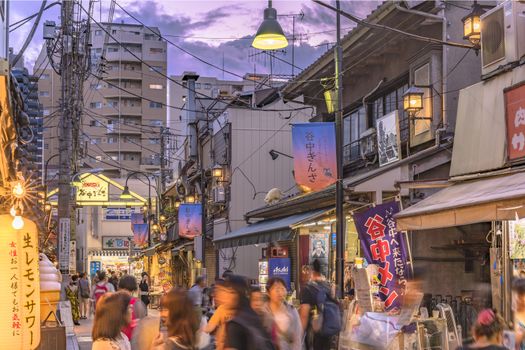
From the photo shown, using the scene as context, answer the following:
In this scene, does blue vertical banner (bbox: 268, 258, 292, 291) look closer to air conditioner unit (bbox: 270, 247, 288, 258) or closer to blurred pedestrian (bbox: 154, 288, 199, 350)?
air conditioner unit (bbox: 270, 247, 288, 258)

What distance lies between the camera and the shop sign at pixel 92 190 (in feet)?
130

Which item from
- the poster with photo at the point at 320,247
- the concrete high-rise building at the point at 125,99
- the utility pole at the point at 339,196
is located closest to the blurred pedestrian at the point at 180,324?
the utility pole at the point at 339,196

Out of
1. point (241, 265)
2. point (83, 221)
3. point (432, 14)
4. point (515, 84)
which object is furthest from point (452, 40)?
point (83, 221)

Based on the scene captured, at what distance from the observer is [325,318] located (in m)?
10.7

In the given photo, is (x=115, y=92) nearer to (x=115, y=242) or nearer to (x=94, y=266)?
(x=115, y=242)

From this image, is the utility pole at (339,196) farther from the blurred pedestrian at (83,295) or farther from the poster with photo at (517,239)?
the blurred pedestrian at (83,295)

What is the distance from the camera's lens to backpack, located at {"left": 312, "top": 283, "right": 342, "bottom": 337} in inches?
Result: 419

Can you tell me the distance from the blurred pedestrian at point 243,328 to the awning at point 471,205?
5.66m

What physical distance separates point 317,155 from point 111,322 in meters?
13.4

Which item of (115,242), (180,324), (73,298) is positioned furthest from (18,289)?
(115,242)

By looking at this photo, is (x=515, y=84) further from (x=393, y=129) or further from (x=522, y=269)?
(x=393, y=129)

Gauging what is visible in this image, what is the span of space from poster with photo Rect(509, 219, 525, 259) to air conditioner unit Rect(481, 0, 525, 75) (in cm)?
331

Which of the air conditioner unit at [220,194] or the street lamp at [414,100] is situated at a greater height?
the street lamp at [414,100]

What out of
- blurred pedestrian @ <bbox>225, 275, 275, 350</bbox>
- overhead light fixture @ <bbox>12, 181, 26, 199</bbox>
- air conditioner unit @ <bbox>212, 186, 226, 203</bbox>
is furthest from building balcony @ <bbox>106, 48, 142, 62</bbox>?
blurred pedestrian @ <bbox>225, 275, 275, 350</bbox>
